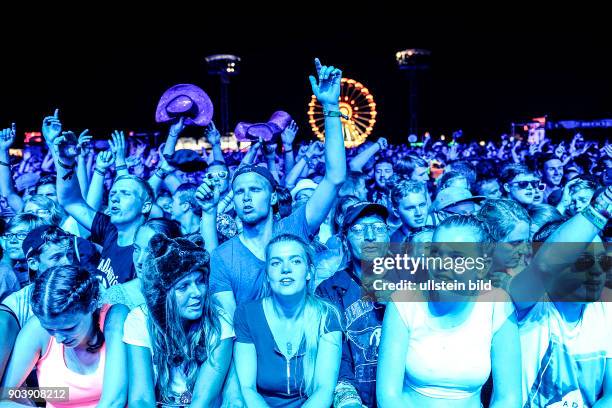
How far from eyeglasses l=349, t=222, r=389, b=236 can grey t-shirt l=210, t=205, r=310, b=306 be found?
489 millimetres

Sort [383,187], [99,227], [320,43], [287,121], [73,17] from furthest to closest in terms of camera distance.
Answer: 1. [320,43]
2. [73,17]
3. [287,121]
4. [383,187]
5. [99,227]

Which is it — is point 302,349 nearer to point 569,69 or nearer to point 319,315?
point 319,315

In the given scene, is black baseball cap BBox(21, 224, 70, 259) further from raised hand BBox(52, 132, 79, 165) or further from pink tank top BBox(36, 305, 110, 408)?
raised hand BBox(52, 132, 79, 165)

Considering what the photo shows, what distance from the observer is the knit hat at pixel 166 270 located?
2.41 m

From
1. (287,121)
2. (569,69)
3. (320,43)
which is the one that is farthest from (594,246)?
(569,69)

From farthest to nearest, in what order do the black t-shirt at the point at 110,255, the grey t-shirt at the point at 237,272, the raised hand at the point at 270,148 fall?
the raised hand at the point at 270,148 → the black t-shirt at the point at 110,255 → the grey t-shirt at the point at 237,272

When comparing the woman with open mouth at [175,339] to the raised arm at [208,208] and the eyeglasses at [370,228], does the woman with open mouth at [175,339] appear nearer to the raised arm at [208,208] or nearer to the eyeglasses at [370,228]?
the raised arm at [208,208]

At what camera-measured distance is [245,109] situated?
100 ft

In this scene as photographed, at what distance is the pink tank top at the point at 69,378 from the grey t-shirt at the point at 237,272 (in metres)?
0.60

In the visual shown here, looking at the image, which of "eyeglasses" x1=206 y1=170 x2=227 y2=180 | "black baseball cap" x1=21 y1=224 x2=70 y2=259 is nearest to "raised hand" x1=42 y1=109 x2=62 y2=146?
"eyeglasses" x1=206 y1=170 x2=227 y2=180

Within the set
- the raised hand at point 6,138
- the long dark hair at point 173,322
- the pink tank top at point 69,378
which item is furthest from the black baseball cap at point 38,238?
the raised hand at point 6,138

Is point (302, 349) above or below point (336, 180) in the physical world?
below

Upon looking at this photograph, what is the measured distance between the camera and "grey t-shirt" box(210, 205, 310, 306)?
285cm

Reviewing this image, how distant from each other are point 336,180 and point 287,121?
4080 mm
